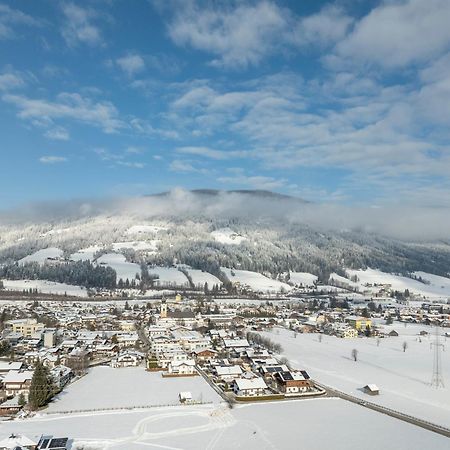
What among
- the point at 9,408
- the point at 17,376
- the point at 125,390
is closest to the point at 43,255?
the point at 17,376

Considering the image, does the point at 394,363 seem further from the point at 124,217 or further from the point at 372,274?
the point at 124,217

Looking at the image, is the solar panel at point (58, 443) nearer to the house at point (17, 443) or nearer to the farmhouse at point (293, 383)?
the house at point (17, 443)

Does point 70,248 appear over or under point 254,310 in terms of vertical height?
over

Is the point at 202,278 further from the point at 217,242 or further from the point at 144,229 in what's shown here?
the point at 144,229

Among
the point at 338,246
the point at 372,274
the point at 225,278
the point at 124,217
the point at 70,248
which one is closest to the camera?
the point at 225,278

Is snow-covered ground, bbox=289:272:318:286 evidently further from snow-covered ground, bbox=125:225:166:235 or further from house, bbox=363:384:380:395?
house, bbox=363:384:380:395

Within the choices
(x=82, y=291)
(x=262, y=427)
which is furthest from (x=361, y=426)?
(x=82, y=291)

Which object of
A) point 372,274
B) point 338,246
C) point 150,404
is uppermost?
point 338,246
